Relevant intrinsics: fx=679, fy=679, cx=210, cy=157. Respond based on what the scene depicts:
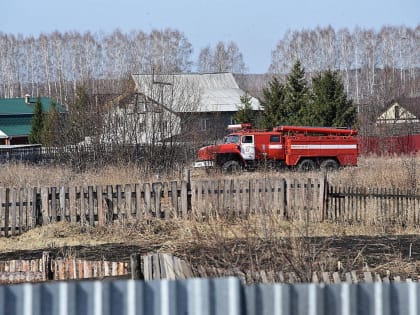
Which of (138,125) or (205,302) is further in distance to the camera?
(138,125)

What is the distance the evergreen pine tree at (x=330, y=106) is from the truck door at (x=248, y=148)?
15.8 metres

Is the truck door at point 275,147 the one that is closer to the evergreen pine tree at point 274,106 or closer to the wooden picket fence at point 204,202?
the wooden picket fence at point 204,202

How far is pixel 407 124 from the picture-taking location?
173ft

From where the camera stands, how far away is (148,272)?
7051 millimetres

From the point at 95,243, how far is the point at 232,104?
176ft

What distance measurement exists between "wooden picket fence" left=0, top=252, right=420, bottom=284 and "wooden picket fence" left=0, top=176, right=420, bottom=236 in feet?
20.5

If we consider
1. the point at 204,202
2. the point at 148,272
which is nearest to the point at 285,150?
the point at 204,202

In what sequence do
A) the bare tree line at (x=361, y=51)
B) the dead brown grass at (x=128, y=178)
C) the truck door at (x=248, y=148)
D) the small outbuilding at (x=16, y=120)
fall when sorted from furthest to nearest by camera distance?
1. the bare tree line at (x=361, y=51)
2. the small outbuilding at (x=16, y=120)
3. the truck door at (x=248, y=148)
4. the dead brown grass at (x=128, y=178)

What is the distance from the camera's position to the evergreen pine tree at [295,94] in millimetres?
47281

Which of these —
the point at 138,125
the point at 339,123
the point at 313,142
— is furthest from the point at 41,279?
the point at 339,123

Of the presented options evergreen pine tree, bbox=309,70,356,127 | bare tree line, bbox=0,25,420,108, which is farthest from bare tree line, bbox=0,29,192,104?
evergreen pine tree, bbox=309,70,356,127

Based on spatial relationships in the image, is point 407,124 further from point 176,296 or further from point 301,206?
point 176,296

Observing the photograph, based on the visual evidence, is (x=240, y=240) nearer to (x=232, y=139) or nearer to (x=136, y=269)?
(x=136, y=269)

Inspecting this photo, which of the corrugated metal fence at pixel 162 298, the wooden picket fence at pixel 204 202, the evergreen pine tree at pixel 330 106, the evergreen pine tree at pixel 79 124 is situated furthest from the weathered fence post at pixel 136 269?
the evergreen pine tree at pixel 330 106
